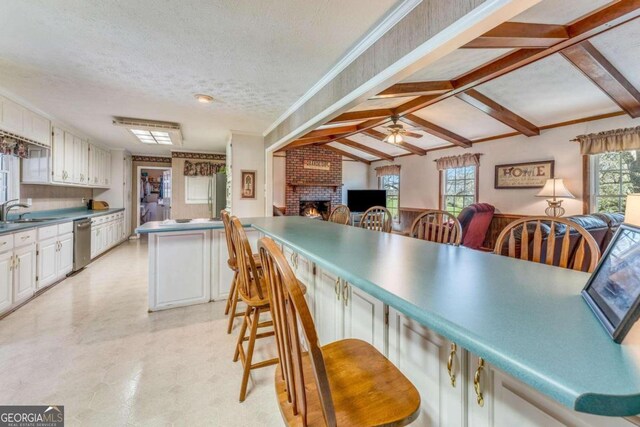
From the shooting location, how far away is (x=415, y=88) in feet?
11.1

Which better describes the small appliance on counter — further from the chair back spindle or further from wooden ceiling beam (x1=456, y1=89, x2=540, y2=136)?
wooden ceiling beam (x1=456, y1=89, x2=540, y2=136)

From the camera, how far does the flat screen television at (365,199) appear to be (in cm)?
802

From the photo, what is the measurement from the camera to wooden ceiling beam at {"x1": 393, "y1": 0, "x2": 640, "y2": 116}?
7.07 ft

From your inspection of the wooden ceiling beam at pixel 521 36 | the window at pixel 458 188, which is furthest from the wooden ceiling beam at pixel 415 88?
the window at pixel 458 188

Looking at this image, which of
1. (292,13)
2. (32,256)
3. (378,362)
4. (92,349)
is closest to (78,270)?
(32,256)

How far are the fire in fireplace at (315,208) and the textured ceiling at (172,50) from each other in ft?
14.3

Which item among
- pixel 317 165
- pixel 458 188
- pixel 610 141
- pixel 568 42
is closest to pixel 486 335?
pixel 568 42

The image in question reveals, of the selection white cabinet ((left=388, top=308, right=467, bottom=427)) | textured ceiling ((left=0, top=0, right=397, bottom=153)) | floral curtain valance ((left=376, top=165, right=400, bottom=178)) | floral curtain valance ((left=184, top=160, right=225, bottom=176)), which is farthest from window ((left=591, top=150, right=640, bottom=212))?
floral curtain valance ((left=184, top=160, right=225, bottom=176))

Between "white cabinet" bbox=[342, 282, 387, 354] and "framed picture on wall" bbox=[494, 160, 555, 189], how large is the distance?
497cm

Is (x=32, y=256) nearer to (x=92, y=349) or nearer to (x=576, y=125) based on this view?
(x=92, y=349)

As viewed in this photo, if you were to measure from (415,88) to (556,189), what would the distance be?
9.34 ft

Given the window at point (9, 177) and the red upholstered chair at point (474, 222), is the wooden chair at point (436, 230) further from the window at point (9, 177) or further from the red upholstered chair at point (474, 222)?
the window at point (9, 177)

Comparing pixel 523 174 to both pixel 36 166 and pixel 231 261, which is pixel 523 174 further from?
pixel 36 166

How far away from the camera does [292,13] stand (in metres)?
1.79
